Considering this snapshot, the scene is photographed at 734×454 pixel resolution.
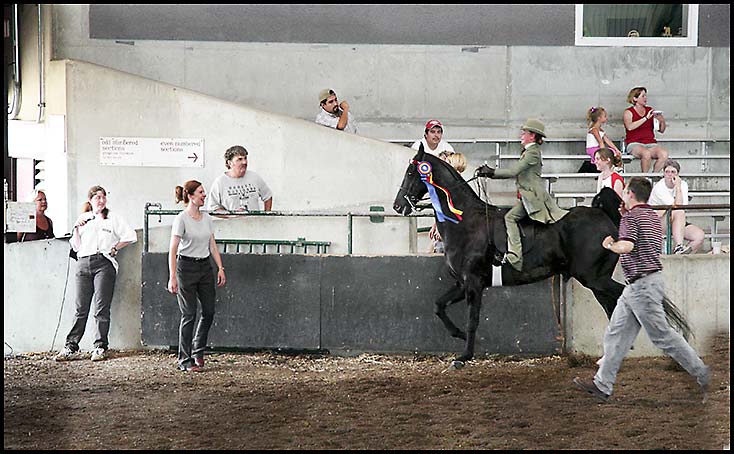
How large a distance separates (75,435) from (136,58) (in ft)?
12.8

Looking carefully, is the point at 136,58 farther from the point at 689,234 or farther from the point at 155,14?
the point at 689,234

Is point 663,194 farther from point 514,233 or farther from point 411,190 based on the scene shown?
point 411,190

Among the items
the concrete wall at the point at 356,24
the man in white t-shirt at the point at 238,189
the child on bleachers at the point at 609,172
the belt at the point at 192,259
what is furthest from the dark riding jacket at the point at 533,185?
the belt at the point at 192,259

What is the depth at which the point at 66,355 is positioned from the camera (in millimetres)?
6777

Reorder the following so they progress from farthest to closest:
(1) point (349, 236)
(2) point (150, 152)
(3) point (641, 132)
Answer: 1. (3) point (641, 132)
2. (2) point (150, 152)
3. (1) point (349, 236)

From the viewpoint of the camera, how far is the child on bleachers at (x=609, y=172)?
22.4ft

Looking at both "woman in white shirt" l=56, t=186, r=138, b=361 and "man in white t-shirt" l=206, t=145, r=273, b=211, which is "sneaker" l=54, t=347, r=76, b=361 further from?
"man in white t-shirt" l=206, t=145, r=273, b=211

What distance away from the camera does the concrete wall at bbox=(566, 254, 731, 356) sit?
6652 mm

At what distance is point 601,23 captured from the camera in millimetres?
8047

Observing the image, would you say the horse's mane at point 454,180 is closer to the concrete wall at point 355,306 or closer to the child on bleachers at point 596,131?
the concrete wall at point 355,306

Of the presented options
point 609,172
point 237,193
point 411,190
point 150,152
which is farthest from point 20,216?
point 609,172

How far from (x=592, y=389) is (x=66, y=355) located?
10.6 feet

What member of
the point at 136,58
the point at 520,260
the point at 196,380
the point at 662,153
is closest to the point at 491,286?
the point at 520,260

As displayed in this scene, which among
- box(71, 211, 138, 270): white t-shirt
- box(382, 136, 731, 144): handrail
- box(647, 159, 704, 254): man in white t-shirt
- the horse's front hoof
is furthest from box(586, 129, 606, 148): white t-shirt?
box(71, 211, 138, 270): white t-shirt
